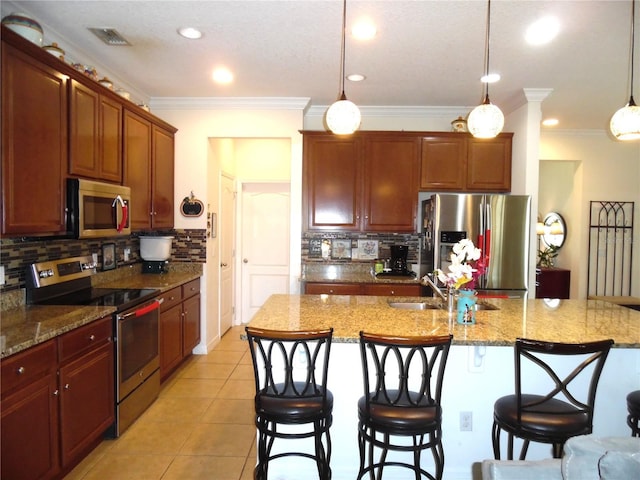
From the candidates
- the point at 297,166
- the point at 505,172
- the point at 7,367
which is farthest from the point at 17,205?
the point at 505,172

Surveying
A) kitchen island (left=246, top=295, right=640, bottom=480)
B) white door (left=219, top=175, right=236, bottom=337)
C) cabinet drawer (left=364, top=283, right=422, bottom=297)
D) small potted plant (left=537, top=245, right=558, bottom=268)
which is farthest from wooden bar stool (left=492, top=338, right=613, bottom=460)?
small potted plant (left=537, top=245, right=558, bottom=268)

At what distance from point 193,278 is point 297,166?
1.63m

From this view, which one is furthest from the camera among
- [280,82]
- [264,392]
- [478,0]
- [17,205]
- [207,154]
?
[207,154]

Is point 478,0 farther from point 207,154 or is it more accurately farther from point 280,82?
point 207,154

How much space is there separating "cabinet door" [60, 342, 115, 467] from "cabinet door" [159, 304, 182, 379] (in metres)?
0.82

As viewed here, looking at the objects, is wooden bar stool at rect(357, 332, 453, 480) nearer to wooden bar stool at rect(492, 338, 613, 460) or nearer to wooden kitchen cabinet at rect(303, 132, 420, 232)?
wooden bar stool at rect(492, 338, 613, 460)

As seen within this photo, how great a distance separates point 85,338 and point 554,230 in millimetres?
6347

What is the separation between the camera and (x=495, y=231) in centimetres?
416

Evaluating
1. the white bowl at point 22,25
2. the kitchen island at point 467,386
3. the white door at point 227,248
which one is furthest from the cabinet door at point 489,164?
the white bowl at point 22,25

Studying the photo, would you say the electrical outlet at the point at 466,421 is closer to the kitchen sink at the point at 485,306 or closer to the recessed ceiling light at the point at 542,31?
the kitchen sink at the point at 485,306

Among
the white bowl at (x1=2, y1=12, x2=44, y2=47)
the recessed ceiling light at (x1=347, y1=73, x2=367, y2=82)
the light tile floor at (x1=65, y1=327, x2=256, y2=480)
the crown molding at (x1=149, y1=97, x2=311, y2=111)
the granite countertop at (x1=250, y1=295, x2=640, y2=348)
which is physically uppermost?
the recessed ceiling light at (x1=347, y1=73, x2=367, y2=82)

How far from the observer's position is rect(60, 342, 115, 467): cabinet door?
2.26 meters

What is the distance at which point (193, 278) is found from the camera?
424 centimetres

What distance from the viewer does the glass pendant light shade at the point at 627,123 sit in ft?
7.71
